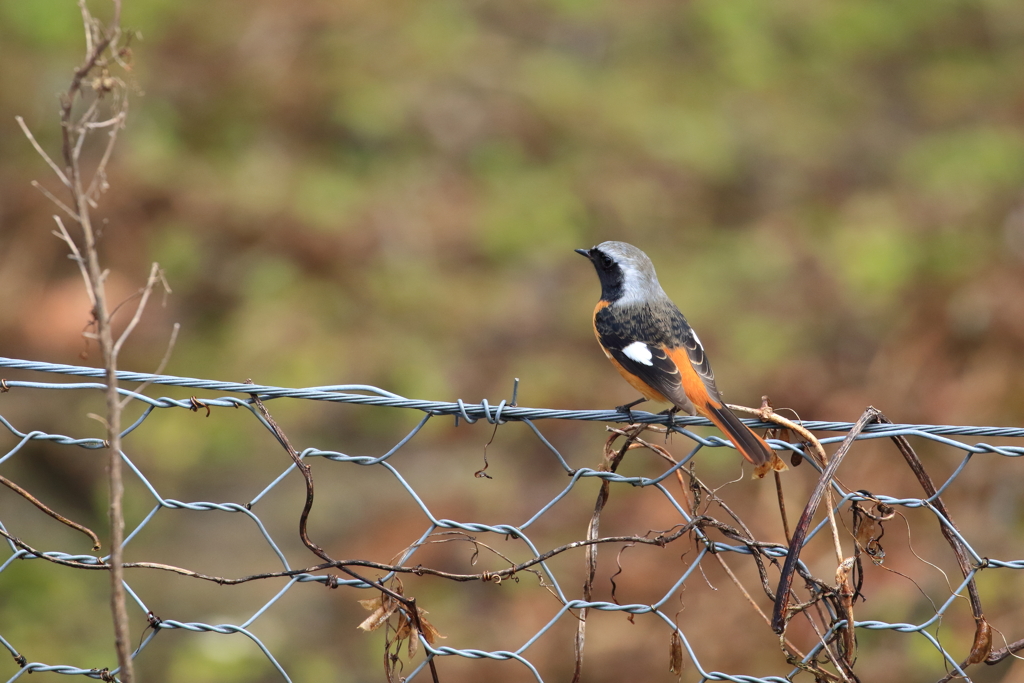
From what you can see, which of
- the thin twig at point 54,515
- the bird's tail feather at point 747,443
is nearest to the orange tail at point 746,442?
the bird's tail feather at point 747,443

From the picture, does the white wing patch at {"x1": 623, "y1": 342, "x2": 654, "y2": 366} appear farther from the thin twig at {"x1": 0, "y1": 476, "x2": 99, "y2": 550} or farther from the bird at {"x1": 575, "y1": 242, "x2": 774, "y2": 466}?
the thin twig at {"x1": 0, "y1": 476, "x2": 99, "y2": 550}

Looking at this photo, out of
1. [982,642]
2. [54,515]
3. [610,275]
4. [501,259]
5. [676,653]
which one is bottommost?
[982,642]

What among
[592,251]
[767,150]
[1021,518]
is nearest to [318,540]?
[592,251]

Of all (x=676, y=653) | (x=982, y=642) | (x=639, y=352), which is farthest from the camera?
(x=639, y=352)

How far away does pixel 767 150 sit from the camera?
9.16 m

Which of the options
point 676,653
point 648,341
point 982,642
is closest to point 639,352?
point 648,341

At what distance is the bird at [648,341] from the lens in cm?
372

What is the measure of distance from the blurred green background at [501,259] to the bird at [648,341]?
1.79m

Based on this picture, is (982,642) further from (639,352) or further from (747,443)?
(639,352)

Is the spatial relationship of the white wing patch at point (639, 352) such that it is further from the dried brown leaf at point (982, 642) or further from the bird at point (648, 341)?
the dried brown leaf at point (982, 642)

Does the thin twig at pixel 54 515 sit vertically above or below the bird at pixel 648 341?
below

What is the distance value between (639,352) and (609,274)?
2.35 feet

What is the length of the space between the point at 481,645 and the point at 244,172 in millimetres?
5025

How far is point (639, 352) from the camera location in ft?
12.9
